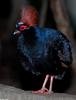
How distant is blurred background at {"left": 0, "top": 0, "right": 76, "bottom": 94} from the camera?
7.14 meters

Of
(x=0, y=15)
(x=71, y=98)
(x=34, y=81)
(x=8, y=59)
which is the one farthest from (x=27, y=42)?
(x=0, y=15)

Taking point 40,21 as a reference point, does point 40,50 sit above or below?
below

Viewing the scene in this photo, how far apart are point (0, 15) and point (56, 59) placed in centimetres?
790

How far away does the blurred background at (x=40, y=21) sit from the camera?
7.14 meters

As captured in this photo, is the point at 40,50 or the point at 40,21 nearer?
the point at 40,50

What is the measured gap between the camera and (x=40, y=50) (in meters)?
4.62

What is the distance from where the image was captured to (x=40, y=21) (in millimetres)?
8625

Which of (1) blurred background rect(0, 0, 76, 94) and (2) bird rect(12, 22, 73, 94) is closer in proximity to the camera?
(2) bird rect(12, 22, 73, 94)

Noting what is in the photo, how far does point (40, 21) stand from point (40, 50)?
404cm

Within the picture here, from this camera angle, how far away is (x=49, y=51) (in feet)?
15.3

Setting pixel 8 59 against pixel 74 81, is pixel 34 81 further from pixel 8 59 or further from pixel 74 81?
pixel 8 59

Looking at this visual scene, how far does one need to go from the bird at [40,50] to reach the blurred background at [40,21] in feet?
6.55

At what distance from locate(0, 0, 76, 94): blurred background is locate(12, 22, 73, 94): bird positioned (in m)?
2.00

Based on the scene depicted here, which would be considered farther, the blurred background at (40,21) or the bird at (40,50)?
the blurred background at (40,21)
